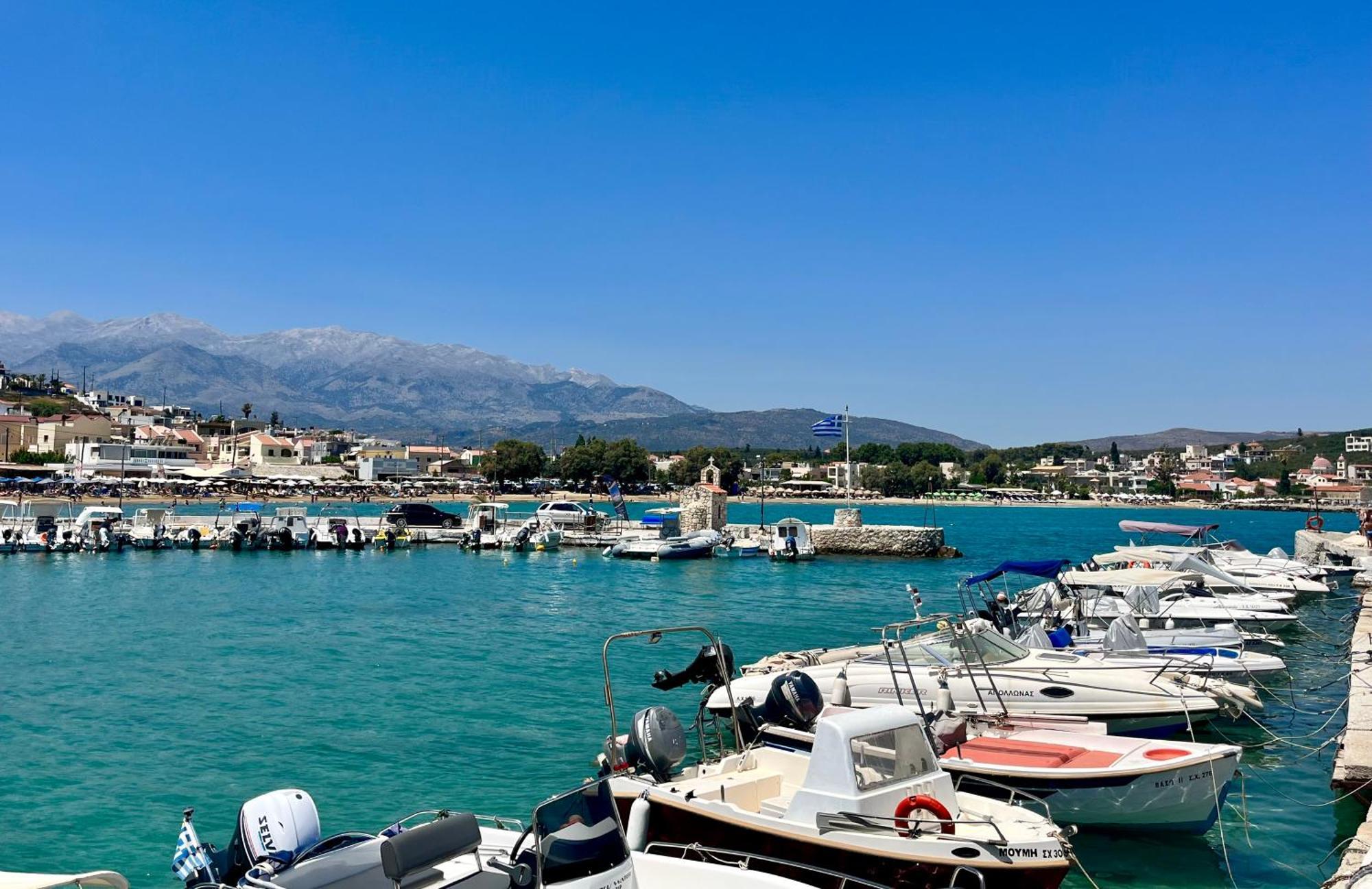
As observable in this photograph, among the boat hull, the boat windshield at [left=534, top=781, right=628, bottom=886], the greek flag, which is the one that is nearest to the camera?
the boat windshield at [left=534, top=781, right=628, bottom=886]

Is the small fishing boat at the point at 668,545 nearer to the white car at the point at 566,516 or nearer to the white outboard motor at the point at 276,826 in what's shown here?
the white car at the point at 566,516

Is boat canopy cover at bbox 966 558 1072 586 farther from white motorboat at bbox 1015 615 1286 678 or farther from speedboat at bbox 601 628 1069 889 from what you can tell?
speedboat at bbox 601 628 1069 889

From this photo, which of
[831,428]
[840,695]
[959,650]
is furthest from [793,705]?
[831,428]

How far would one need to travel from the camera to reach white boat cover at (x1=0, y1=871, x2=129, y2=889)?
6.39 m

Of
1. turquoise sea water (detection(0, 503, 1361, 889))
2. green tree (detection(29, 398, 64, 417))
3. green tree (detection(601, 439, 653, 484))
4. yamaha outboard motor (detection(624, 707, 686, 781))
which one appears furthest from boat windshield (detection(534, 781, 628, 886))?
green tree (detection(29, 398, 64, 417))

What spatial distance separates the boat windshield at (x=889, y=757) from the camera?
374 inches

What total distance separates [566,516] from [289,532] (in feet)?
68.7

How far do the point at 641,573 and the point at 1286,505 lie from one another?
192 m

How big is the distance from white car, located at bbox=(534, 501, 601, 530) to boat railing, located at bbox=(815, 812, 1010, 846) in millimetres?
65394

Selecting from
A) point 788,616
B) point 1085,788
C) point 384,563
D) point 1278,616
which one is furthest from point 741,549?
point 1085,788

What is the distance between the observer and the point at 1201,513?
174 meters

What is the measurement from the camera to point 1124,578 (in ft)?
105

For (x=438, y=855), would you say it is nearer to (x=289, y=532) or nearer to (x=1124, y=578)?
(x=1124, y=578)

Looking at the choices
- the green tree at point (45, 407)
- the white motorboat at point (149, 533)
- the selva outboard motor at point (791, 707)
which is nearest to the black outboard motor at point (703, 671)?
the selva outboard motor at point (791, 707)
